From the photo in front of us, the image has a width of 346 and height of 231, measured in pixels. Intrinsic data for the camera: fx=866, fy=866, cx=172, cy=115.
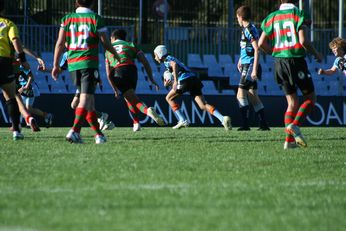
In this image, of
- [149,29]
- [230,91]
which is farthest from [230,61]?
[149,29]

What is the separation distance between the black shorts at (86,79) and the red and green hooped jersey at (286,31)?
7.76ft

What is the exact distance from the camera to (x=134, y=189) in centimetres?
691

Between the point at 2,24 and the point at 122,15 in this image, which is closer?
the point at 2,24

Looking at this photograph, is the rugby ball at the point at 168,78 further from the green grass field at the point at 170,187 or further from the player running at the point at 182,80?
the green grass field at the point at 170,187

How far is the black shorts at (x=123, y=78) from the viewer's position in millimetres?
15805

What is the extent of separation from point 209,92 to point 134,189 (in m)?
16.5

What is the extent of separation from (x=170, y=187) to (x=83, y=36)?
15.9 feet

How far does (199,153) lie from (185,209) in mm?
4315

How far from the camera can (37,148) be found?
35.4 ft

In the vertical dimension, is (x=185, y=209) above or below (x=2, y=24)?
below

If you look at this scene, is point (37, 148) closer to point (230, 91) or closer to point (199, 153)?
point (199, 153)

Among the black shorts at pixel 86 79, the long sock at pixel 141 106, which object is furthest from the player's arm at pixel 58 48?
the long sock at pixel 141 106

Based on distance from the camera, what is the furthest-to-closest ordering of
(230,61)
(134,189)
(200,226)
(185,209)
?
(230,61)
(134,189)
(185,209)
(200,226)

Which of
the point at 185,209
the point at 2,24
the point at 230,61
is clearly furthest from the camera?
the point at 230,61
